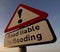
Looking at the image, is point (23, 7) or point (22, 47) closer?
point (22, 47)

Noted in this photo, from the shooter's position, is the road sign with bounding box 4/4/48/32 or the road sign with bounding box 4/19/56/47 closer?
the road sign with bounding box 4/19/56/47

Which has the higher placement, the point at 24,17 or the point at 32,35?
the point at 24,17

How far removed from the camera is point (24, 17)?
195 centimetres

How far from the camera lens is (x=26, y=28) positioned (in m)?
1.86

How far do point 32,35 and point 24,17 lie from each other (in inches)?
14.5

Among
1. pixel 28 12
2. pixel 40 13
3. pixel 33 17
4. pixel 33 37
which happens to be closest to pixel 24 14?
pixel 28 12

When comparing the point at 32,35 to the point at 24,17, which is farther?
Result: the point at 24,17

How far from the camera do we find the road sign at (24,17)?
173 centimetres

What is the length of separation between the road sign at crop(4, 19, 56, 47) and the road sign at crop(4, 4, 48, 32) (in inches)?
2.8

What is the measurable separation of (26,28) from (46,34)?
0.48 m

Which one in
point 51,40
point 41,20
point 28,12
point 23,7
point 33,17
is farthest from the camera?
point 23,7

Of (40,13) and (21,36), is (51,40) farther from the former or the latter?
(21,36)

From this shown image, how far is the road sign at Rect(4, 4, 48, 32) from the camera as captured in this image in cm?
173

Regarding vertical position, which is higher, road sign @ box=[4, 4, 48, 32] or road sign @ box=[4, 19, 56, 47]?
road sign @ box=[4, 4, 48, 32]
